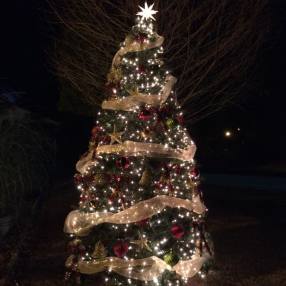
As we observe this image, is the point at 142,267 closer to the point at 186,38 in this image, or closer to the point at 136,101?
the point at 136,101

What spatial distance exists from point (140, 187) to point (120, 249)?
30.2 inches

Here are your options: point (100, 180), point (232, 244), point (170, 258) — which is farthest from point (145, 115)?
point (232, 244)

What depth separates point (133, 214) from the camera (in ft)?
25.0

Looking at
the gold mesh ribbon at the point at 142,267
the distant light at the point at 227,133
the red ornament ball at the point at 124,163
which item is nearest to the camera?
the gold mesh ribbon at the point at 142,267

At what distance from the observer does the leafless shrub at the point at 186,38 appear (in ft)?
44.4

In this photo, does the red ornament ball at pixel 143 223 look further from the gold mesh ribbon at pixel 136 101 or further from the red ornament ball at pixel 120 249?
the gold mesh ribbon at pixel 136 101

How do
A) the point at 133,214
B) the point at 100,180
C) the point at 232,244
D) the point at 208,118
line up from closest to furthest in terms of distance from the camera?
the point at 133,214
the point at 100,180
the point at 232,244
the point at 208,118

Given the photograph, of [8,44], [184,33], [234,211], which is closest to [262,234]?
[234,211]

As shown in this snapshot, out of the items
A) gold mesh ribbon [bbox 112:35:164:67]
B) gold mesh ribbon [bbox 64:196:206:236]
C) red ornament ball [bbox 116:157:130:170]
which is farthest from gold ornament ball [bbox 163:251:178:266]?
gold mesh ribbon [bbox 112:35:164:67]

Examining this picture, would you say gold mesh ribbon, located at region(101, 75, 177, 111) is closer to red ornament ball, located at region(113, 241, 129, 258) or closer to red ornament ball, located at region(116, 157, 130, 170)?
red ornament ball, located at region(116, 157, 130, 170)

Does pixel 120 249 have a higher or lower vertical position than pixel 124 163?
lower

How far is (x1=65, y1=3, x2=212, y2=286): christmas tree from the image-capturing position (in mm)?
7758

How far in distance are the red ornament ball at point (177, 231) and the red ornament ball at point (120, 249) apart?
570 millimetres

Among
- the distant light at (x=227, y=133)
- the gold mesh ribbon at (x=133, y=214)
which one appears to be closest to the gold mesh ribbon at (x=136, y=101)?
the gold mesh ribbon at (x=133, y=214)
